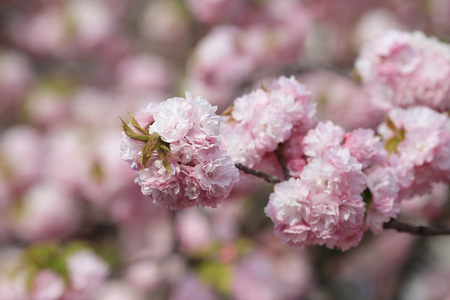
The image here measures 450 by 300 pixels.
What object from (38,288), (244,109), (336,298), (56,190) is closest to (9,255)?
(56,190)

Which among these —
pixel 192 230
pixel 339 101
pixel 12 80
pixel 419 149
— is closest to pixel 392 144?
pixel 419 149

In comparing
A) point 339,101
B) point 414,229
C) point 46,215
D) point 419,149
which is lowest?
point 414,229

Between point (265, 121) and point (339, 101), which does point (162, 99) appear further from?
point (265, 121)

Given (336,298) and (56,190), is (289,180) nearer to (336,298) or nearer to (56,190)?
(336,298)

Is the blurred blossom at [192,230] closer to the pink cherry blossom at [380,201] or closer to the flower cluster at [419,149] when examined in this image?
the flower cluster at [419,149]

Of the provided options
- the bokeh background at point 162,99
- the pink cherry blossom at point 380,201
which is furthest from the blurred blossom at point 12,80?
the pink cherry blossom at point 380,201

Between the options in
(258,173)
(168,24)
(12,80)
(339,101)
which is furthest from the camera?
(168,24)

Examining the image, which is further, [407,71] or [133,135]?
[407,71]
